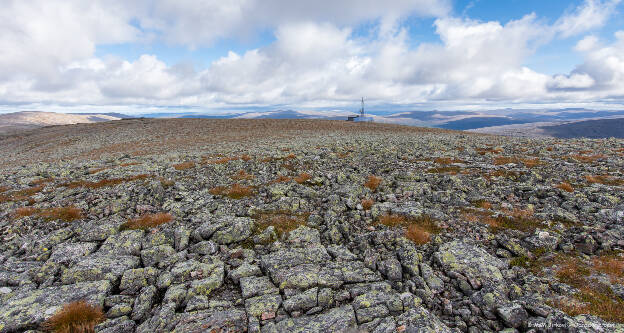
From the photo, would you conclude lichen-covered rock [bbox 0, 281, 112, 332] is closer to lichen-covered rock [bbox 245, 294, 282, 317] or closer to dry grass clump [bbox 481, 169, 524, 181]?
lichen-covered rock [bbox 245, 294, 282, 317]

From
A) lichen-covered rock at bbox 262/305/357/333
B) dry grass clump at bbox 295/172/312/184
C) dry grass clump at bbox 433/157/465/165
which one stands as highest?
dry grass clump at bbox 433/157/465/165

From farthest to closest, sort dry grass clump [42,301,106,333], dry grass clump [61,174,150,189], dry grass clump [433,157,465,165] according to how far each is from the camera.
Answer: dry grass clump [433,157,465,165] → dry grass clump [61,174,150,189] → dry grass clump [42,301,106,333]

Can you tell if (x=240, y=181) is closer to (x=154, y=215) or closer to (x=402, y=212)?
(x=154, y=215)

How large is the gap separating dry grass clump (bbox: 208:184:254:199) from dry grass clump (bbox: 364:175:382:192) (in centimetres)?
779

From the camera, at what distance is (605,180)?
16.3m

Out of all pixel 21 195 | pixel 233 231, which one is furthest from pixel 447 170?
pixel 21 195

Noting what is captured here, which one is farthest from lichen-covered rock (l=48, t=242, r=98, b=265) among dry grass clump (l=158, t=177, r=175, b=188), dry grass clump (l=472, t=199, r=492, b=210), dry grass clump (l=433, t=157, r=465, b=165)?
dry grass clump (l=433, t=157, r=465, b=165)

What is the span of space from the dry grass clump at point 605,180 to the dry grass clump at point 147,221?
2501 cm

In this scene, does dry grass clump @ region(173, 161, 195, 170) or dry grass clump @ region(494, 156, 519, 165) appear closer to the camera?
dry grass clump @ region(494, 156, 519, 165)

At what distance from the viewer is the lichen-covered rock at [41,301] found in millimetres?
6742

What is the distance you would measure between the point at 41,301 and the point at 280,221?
8.18 metres

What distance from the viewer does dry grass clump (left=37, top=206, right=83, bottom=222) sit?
44.5 feet

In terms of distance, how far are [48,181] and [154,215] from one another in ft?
53.6

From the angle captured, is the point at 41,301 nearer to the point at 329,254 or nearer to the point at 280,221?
the point at 280,221
